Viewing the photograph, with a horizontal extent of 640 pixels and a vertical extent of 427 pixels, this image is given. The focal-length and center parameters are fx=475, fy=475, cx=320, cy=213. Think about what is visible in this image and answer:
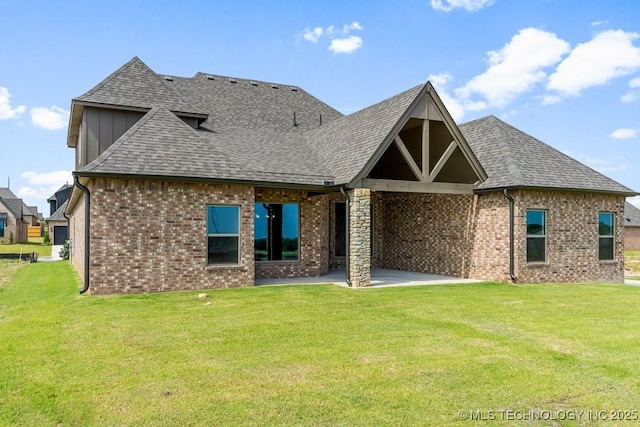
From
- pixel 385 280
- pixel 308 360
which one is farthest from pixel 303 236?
pixel 308 360

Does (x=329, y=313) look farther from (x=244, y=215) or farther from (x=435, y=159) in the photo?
(x=435, y=159)

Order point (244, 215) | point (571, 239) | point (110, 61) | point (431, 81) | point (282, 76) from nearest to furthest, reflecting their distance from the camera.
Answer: point (244, 215) → point (431, 81) → point (571, 239) → point (110, 61) → point (282, 76)

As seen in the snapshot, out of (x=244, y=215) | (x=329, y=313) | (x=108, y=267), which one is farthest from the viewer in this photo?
(x=244, y=215)

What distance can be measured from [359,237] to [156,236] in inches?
209

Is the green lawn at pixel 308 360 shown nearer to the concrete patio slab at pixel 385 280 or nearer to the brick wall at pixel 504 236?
the concrete patio slab at pixel 385 280

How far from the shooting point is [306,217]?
15.2m

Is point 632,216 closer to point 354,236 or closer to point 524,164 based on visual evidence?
point 524,164

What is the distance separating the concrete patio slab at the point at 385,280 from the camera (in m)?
13.7

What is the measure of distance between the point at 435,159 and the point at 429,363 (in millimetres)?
10833

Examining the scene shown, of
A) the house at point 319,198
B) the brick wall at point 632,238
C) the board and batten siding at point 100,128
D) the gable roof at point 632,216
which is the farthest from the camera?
the brick wall at point 632,238

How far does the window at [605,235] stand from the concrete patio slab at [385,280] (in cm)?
472

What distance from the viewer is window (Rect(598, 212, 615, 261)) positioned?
51.7 ft

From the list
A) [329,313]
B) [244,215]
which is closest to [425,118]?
[244,215]

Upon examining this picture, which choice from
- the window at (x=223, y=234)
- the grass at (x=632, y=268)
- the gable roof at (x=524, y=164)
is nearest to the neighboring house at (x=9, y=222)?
the window at (x=223, y=234)
